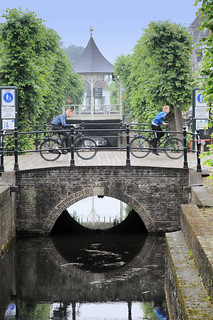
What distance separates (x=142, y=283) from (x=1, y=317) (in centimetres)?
266

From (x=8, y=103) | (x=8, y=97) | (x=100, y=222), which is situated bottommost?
(x=100, y=222)

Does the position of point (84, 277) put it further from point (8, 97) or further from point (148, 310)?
point (8, 97)

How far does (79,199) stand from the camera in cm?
1440

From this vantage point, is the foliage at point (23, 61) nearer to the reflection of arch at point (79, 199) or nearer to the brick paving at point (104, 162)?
the brick paving at point (104, 162)

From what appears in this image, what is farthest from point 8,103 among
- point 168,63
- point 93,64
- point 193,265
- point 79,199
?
point 93,64

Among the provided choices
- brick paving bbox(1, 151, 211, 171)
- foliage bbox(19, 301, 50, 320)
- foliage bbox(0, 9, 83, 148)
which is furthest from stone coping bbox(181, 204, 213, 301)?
foliage bbox(0, 9, 83, 148)

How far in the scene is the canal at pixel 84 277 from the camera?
30.3 ft

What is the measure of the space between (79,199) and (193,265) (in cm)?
703

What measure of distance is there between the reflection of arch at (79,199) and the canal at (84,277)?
0.29 meters

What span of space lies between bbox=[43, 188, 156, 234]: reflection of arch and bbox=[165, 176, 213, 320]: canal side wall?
4.26m

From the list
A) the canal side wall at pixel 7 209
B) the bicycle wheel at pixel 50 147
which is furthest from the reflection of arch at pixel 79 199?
the bicycle wheel at pixel 50 147

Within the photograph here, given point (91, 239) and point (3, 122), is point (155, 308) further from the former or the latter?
point (3, 122)

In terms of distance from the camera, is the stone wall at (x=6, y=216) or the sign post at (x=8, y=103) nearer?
the stone wall at (x=6, y=216)

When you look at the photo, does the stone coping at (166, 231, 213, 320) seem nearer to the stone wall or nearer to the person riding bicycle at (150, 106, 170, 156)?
the stone wall
